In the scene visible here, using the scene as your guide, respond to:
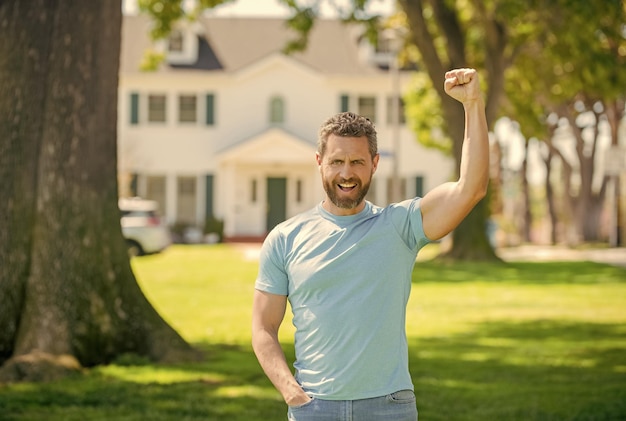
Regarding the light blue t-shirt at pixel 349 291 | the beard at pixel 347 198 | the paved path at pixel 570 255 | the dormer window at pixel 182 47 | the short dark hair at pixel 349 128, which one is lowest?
the paved path at pixel 570 255

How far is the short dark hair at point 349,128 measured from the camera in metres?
4.07

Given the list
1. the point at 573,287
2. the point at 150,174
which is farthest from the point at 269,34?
the point at 573,287

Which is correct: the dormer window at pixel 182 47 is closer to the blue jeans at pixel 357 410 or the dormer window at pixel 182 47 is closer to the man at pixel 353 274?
the man at pixel 353 274

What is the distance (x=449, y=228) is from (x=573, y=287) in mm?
17311

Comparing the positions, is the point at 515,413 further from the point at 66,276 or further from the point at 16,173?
the point at 16,173

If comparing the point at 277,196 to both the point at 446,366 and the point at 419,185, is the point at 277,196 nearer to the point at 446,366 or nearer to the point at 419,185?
the point at 419,185

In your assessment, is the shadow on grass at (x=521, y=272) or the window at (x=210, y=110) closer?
the shadow on grass at (x=521, y=272)

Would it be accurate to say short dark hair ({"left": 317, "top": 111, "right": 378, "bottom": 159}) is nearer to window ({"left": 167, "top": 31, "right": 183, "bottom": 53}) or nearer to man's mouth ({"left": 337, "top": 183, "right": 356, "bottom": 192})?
man's mouth ({"left": 337, "top": 183, "right": 356, "bottom": 192})

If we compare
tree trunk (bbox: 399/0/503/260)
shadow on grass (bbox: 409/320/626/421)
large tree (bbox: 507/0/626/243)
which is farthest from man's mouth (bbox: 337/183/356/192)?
tree trunk (bbox: 399/0/503/260)

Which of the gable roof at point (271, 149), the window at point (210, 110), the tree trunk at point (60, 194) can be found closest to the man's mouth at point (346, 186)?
the tree trunk at point (60, 194)

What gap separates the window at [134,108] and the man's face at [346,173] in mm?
39941

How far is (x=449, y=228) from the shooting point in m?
4.07

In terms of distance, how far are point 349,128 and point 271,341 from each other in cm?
79

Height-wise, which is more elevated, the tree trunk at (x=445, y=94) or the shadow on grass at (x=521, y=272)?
the tree trunk at (x=445, y=94)
